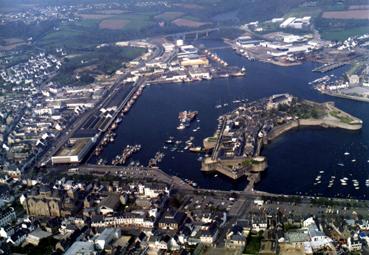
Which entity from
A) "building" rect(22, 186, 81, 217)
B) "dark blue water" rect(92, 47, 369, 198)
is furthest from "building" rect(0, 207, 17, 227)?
"dark blue water" rect(92, 47, 369, 198)

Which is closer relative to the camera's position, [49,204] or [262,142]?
[49,204]

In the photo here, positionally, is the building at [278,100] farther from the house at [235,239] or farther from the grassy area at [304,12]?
the grassy area at [304,12]

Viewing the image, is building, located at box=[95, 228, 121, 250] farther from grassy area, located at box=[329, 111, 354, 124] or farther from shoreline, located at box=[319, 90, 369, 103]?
shoreline, located at box=[319, 90, 369, 103]

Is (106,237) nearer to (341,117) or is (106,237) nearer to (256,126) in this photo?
(256,126)

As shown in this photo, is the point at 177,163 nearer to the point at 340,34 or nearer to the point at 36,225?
the point at 36,225

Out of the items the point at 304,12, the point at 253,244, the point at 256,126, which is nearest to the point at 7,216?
the point at 253,244

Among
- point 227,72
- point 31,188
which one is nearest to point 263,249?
point 31,188

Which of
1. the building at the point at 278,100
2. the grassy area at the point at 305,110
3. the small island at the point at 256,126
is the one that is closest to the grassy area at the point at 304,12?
the building at the point at 278,100
